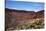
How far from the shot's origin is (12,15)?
0.99 metres

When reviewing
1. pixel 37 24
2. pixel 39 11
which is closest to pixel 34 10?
pixel 39 11

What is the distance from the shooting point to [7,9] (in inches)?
38.6

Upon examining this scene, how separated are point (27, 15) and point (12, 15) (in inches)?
6.8

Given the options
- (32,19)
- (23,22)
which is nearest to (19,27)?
(23,22)

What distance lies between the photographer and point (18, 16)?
3.28 feet

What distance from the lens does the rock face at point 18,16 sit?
3.22 feet

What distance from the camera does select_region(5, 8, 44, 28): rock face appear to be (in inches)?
38.6

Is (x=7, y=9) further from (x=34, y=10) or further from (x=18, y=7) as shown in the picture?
(x=34, y=10)

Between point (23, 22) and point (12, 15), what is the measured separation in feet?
0.49

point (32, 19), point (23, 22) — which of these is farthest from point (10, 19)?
point (32, 19)

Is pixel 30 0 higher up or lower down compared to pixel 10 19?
higher up

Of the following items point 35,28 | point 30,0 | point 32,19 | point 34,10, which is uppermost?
point 30,0
